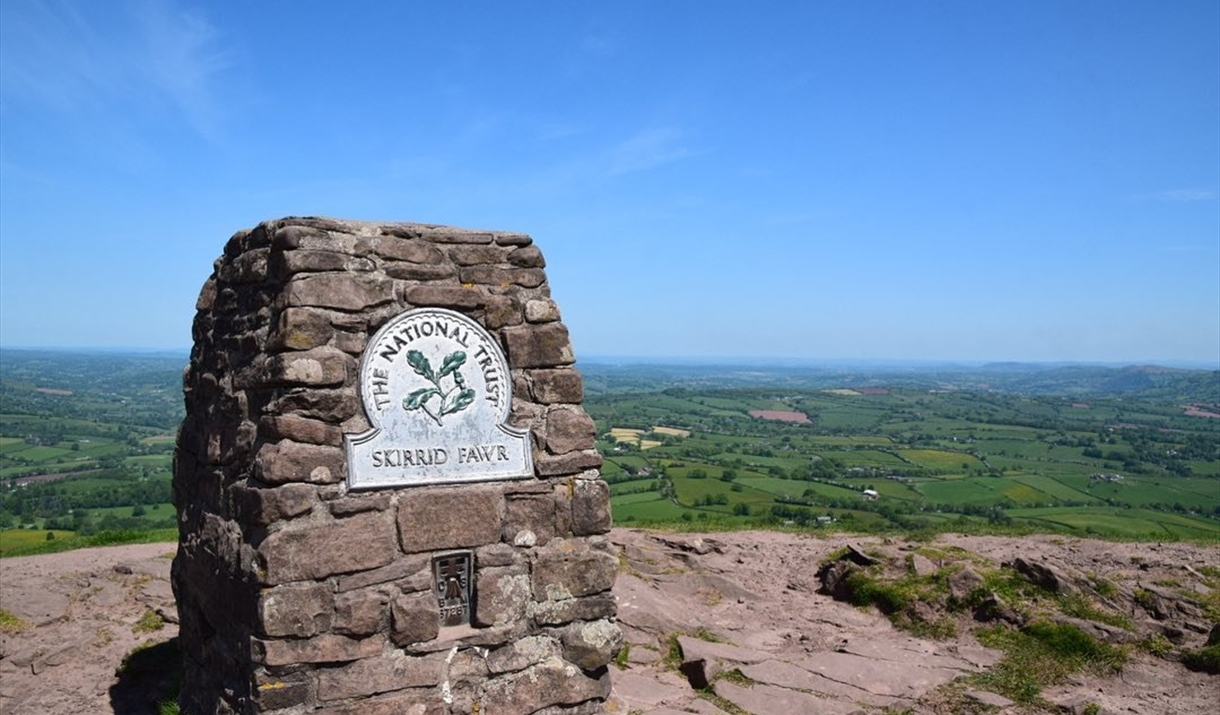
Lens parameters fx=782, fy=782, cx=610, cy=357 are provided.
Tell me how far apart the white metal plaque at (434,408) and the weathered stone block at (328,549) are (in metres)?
0.27

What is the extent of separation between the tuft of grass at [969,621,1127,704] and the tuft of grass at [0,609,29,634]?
1059 centimetres

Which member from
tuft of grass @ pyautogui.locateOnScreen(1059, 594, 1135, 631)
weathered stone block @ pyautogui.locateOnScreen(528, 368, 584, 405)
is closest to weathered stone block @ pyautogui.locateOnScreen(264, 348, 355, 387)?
weathered stone block @ pyautogui.locateOnScreen(528, 368, 584, 405)

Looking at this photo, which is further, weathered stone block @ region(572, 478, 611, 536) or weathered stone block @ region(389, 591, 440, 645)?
weathered stone block @ region(572, 478, 611, 536)

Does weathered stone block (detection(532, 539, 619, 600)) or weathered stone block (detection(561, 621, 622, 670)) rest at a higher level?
weathered stone block (detection(532, 539, 619, 600))

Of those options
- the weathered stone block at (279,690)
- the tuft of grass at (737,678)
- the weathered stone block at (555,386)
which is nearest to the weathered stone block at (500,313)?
the weathered stone block at (555,386)

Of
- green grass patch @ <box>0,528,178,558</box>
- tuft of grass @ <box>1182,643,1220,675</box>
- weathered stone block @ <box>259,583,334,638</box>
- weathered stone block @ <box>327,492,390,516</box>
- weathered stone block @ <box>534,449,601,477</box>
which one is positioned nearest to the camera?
weathered stone block @ <box>259,583,334,638</box>

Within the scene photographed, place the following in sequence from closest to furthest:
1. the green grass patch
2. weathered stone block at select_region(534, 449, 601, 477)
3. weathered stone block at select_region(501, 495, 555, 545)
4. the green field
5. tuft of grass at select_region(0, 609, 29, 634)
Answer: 1. weathered stone block at select_region(501, 495, 555, 545)
2. weathered stone block at select_region(534, 449, 601, 477)
3. tuft of grass at select_region(0, 609, 29, 634)
4. the green grass patch
5. the green field

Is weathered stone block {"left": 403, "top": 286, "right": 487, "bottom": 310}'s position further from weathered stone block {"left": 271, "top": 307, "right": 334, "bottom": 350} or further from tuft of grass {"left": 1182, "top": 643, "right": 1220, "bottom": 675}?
tuft of grass {"left": 1182, "top": 643, "right": 1220, "bottom": 675}

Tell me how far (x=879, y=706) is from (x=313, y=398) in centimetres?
586

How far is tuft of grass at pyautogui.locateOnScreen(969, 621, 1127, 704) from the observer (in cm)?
788

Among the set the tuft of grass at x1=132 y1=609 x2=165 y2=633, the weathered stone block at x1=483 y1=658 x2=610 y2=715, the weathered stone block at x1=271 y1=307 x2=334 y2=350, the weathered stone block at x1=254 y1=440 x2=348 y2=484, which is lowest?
the tuft of grass at x1=132 y1=609 x2=165 y2=633

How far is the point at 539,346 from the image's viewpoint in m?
5.80

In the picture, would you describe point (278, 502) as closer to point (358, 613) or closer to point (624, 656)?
point (358, 613)

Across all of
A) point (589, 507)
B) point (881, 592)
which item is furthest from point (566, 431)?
point (881, 592)
